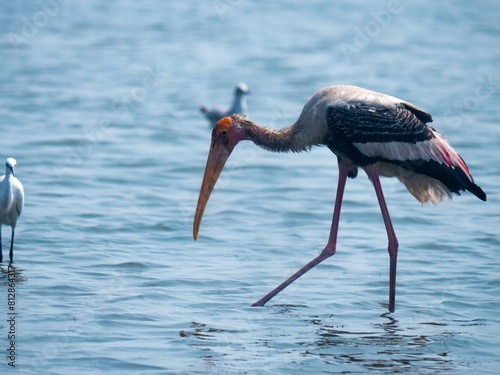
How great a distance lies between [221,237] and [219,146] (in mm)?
2295

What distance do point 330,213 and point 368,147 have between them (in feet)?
12.8

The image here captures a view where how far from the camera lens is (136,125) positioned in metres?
17.3

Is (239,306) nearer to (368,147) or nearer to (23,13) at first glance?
(368,147)

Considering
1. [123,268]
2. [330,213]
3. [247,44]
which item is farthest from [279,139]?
[247,44]

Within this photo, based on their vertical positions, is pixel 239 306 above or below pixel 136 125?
below
